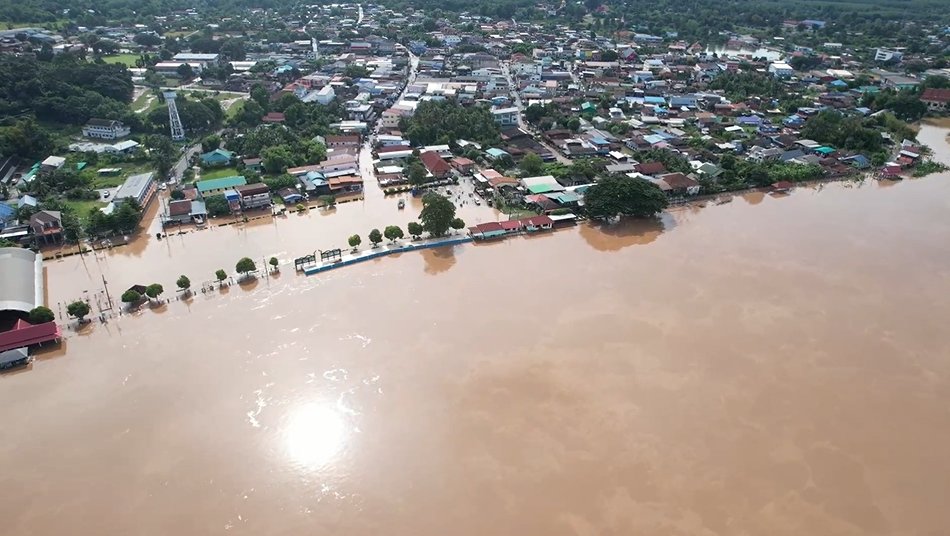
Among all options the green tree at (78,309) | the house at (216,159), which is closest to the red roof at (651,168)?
the house at (216,159)

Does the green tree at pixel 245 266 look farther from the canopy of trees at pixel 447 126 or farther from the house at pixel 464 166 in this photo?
the canopy of trees at pixel 447 126

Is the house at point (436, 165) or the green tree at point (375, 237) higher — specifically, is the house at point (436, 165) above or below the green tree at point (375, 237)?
above

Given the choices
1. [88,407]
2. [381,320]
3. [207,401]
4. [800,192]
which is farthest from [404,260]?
[800,192]

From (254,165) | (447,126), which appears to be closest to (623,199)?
(447,126)

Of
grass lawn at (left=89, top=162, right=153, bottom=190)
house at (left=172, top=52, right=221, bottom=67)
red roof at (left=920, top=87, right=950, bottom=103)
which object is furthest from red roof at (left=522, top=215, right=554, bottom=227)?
house at (left=172, top=52, right=221, bottom=67)

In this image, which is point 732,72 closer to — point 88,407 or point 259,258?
point 259,258

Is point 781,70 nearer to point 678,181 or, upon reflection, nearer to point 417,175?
point 678,181

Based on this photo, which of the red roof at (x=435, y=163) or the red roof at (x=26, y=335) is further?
the red roof at (x=435, y=163)
